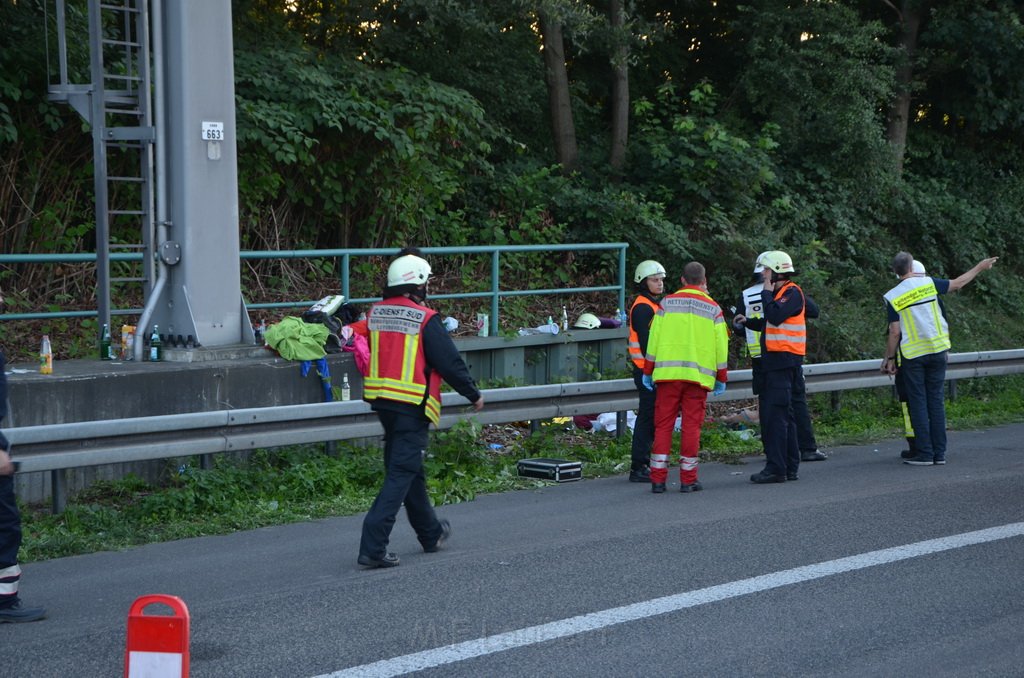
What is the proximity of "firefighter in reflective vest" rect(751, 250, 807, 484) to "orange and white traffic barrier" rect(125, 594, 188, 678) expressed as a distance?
7.04m

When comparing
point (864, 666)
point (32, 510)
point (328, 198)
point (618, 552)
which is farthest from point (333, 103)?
point (864, 666)

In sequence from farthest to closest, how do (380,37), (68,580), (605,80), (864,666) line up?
(605,80) → (380,37) → (68,580) → (864,666)

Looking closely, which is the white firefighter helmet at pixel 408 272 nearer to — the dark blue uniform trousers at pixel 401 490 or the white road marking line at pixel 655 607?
the dark blue uniform trousers at pixel 401 490

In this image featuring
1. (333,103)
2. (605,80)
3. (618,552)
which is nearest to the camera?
(618,552)

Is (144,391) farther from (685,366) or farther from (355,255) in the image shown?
(685,366)

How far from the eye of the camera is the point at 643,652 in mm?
5602

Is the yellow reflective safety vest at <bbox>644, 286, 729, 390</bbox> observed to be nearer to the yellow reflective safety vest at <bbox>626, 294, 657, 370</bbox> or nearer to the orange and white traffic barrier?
the yellow reflective safety vest at <bbox>626, 294, 657, 370</bbox>

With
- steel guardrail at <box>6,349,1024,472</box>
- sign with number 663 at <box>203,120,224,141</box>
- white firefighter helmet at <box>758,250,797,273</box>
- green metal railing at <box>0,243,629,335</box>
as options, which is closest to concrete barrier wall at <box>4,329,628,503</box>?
steel guardrail at <box>6,349,1024,472</box>

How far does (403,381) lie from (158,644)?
3535mm

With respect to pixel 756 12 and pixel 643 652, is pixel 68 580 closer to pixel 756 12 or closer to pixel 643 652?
pixel 643 652

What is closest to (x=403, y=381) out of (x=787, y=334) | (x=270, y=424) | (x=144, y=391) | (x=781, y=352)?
(x=270, y=424)

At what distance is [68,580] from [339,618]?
1881 mm

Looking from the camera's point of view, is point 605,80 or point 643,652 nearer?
point 643,652

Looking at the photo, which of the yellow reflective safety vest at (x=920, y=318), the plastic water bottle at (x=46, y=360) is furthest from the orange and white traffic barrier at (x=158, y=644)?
the yellow reflective safety vest at (x=920, y=318)
